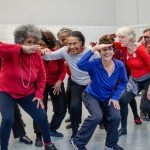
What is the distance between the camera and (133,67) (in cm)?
369

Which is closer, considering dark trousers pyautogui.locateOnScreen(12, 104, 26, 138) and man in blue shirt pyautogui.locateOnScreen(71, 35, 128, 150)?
man in blue shirt pyautogui.locateOnScreen(71, 35, 128, 150)

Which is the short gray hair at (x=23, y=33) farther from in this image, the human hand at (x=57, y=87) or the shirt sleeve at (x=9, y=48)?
the human hand at (x=57, y=87)

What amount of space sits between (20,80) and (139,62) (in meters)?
1.47

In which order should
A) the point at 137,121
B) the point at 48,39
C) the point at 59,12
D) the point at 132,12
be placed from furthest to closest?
the point at 132,12, the point at 59,12, the point at 137,121, the point at 48,39

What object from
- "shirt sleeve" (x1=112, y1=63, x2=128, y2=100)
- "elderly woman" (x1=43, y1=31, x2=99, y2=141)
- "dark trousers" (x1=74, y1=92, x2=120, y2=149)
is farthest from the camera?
"elderly woman" (x1=43, y1=31, x2=99, y2=141)

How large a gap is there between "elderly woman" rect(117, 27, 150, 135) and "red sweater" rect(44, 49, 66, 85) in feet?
2.47

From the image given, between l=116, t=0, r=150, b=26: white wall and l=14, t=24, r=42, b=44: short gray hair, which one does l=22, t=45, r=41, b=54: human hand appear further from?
l=116, t=0, r=150, b=26: white wall

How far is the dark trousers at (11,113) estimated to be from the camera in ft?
9.07

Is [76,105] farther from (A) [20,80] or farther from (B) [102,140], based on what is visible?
(A) [20,80]

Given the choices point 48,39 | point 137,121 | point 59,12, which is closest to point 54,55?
point 48,39

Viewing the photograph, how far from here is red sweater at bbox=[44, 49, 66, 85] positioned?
3566 millimetres

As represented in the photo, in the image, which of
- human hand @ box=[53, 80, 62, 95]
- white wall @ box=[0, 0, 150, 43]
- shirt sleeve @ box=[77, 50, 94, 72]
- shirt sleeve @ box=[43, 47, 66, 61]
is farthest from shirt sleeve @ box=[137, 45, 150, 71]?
white wall @ box=[0, 0, 150, 43]

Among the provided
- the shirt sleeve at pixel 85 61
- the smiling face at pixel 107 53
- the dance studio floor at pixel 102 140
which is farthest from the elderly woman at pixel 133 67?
the shirt sleeve at pixel 85 61

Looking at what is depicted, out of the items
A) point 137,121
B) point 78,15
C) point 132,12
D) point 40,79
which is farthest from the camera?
point 132,12
